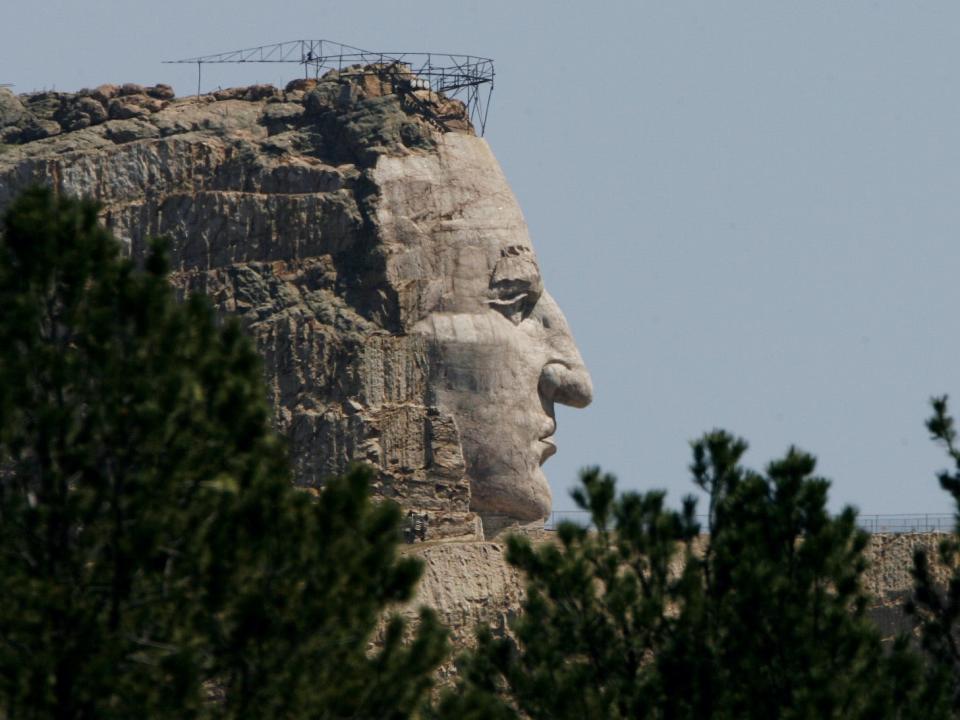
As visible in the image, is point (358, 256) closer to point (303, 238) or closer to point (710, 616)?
point (303, 238)

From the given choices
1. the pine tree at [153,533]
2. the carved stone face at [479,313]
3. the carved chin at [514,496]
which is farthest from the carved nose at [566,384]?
the pine tree at [153,533]

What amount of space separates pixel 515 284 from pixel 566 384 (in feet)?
6.55

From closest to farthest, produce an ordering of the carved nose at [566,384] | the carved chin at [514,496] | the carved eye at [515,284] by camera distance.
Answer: the carved chin at [514,496] < the carved eye at [515,284] < the carved nose at [566,384]

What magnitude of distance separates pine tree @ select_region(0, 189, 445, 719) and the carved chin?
71.0 feet

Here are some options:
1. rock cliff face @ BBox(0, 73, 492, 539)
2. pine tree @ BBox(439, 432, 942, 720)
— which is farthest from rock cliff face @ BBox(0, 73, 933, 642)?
→ pine tree @ BBox(439, 432, 942, 720)

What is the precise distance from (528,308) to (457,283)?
179 centimetres

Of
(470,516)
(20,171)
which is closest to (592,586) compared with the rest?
(470,516)

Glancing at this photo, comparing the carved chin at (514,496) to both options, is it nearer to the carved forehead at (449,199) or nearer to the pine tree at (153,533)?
the carved forehead at (449,199)

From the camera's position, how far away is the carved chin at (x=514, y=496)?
51094mm

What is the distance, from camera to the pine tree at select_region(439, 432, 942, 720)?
107 feet

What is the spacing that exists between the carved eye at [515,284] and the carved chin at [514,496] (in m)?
2.87

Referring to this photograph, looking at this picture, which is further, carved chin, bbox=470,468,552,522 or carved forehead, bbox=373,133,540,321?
carved chin, bbox=470,468,552,522

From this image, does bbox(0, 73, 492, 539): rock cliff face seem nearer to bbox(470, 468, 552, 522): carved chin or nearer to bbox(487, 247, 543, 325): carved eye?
bbox(470, 468, 552, 522): carved chin

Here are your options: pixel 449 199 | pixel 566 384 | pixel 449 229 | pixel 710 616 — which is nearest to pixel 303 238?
pixel 449 229
